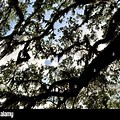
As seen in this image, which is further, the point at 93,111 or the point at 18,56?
the point at 18,56

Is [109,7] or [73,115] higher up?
[109,7]

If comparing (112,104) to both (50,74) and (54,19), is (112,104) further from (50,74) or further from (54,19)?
(54,19)

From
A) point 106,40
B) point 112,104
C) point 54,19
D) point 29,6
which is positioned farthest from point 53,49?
point 112,104

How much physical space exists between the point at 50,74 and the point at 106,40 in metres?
4.94

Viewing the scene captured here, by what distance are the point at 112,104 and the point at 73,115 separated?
1513 centimetres

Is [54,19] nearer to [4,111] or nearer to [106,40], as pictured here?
[106,40]

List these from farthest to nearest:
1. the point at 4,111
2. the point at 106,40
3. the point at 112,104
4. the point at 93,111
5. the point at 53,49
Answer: the point at 112,104, the point at 53,49, the point at 106,40, the point at 4,111, the point at 93,111

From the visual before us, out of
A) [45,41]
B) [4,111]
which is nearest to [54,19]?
[45,41]

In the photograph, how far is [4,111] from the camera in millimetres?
6535

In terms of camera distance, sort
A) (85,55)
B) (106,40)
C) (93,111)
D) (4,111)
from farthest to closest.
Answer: (85,55), (106,40), (4,111), (93,111)

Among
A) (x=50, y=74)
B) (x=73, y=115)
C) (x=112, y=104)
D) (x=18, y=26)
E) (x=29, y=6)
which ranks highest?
(x=29, y=6)

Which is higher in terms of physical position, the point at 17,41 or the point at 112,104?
the point at 17,41

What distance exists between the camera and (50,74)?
→ 1761cm

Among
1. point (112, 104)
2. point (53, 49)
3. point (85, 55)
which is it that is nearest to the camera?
point (85, 55)
